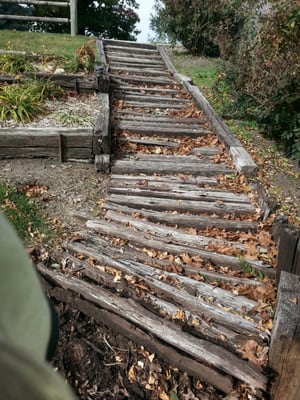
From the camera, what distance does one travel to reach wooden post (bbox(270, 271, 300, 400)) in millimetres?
2316

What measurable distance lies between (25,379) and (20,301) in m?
0.18

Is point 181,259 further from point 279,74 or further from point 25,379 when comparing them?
point 279,74

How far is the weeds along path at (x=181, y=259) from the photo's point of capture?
2779 millimetres

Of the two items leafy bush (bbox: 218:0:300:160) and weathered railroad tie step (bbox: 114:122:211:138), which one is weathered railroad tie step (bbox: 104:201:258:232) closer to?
leafy bush (bbox: 218:0:300:160)

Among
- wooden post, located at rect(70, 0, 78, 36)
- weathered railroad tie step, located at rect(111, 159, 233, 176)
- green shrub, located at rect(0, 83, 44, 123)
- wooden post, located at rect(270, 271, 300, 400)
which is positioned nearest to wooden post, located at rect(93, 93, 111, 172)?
weathered railroad tie step, located at rect(111, 159, 233, 176)

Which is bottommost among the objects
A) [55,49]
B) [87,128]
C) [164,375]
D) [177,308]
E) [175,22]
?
[164,375]

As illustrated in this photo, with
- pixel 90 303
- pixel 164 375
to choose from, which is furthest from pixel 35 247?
pixel 164 375

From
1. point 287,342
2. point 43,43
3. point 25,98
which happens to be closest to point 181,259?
point 287,342

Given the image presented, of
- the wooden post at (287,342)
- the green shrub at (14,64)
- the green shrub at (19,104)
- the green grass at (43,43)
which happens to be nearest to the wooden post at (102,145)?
the green shrub at (19,104)

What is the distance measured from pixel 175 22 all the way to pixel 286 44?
605 centimetres

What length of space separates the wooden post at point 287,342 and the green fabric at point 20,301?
2.04 metres

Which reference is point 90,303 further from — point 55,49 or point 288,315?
point 55,49

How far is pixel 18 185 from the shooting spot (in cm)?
467

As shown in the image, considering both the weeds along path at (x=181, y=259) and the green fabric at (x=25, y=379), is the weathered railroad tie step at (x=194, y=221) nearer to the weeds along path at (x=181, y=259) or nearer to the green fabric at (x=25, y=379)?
the weeds along path at (x=181, y=259)
